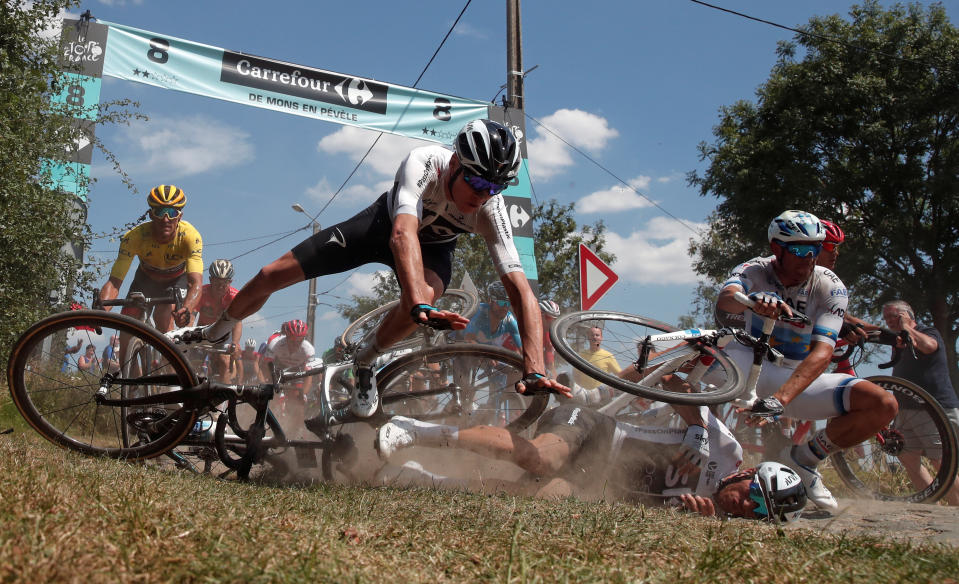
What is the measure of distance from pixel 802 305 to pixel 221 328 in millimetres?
3997

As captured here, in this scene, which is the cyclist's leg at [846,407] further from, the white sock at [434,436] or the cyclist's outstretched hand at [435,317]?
the cyclist's outstretched hand at [435,317]

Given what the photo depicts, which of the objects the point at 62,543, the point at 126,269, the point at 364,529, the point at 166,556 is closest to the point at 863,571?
the point at 364,529

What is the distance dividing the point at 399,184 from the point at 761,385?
9.65 ft

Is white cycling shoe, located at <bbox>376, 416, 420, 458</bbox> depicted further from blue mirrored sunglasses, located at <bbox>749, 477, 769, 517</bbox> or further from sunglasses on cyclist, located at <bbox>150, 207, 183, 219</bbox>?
sunglasses on cyclist, located at <bbox>150, 207, 183, 219</bbox>

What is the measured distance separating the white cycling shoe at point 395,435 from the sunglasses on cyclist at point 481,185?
1.48m

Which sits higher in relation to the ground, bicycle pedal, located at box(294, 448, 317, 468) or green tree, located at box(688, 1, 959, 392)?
green tree, located at box(688, 1, 959, 392)

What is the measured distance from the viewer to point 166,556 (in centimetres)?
175

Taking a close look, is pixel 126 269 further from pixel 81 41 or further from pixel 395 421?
pixel 395 421

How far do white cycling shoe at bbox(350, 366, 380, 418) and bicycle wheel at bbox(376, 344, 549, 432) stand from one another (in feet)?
0.56

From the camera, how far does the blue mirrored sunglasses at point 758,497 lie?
399 cm

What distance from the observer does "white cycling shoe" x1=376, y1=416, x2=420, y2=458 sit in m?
4.28

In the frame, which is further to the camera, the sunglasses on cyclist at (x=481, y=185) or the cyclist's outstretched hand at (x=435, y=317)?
the sunglasses on cyclist at (x=481, y=185)

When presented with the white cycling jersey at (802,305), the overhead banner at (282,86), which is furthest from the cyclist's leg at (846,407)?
the overhead banner at (282,86)

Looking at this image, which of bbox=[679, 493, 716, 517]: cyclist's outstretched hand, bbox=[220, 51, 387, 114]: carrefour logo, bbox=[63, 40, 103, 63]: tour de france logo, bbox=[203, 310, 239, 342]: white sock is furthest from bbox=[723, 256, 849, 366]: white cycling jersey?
bbox=[63, 40, 103, 63]: tour de france logo
